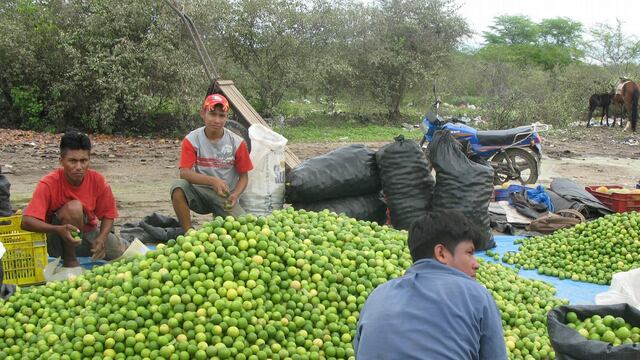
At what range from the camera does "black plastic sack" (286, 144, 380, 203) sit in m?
5.86

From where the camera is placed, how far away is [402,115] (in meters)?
19.3

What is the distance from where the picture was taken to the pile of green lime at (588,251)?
5324 mm

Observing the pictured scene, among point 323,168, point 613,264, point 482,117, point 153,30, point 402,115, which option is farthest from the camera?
point 402,115

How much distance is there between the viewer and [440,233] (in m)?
2.25

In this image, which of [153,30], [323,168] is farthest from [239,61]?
[323,168]

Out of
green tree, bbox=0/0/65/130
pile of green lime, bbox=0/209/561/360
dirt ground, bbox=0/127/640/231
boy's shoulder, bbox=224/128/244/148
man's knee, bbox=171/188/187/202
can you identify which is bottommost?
dirt ground, bbox=0/127/640/231

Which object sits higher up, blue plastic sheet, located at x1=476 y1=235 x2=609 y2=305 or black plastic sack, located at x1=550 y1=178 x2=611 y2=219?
black plastic sack, located at x1=550 y1=178 x2=611 y2=219

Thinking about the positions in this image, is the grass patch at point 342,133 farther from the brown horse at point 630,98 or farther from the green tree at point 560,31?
the green tree at point 560,31

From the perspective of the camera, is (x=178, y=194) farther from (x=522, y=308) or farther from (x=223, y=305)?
(x=522, y=308)

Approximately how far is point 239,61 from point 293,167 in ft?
33.7

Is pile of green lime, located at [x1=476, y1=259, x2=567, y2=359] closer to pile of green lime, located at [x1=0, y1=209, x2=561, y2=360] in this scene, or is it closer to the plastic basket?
pile of green lime, located at [x1=0, y1=209, x2=561, y2=360]

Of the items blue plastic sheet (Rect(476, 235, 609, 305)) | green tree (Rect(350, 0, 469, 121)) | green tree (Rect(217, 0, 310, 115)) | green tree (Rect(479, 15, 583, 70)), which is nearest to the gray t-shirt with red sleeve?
blue plastic sheet (Rect(476, 235, 609, 305))

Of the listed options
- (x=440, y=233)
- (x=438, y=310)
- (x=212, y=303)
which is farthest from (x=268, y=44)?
(x=438, y=310)

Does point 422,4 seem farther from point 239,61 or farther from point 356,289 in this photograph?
point 356,289
